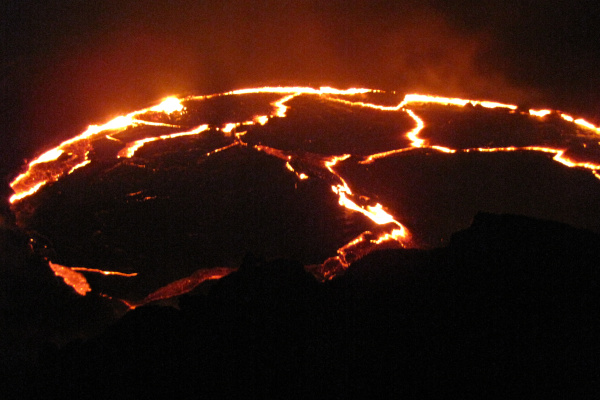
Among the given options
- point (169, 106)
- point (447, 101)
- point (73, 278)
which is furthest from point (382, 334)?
point (169, 106)

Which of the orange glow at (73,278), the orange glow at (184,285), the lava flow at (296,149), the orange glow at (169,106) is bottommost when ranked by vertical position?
the orange glow at (184,285)

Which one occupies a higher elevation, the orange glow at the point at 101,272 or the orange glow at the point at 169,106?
the orange glow at the point at 169,106

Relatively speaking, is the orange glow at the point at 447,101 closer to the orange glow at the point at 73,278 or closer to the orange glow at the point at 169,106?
the orange glow at the point at 169,106

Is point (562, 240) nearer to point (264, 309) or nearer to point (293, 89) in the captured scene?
point (264, 309)

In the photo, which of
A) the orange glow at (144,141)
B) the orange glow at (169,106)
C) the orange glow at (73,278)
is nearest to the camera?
the orange glow at (73,278)

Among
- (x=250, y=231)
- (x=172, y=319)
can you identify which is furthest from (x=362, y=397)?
(x=250, y=231)

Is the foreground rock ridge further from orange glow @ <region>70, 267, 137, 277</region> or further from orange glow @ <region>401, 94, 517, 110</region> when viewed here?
orange glow @ <region>401, 94, 517, 110</region>

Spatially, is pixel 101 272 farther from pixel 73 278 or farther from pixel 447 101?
pixel 447 101

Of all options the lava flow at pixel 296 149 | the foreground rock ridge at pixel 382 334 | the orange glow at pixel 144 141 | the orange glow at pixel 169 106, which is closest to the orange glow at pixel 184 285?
the lava flow at pixel 296 149
